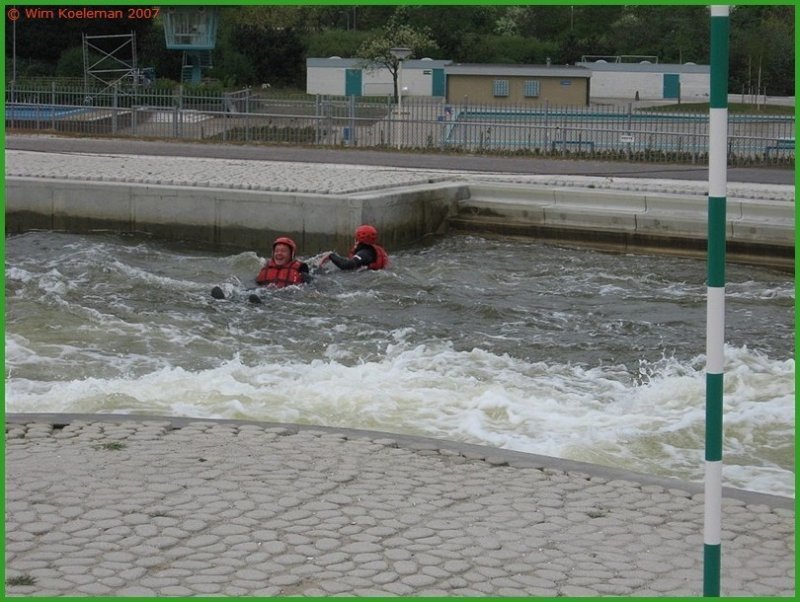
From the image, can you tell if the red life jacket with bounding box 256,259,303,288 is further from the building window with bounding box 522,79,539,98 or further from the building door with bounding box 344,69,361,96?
the building door with bounding box 344,69,361,96

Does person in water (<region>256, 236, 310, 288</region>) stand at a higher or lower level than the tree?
lower

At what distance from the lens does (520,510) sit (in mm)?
7008

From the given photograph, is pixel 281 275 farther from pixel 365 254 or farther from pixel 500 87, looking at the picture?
pixel 500 87

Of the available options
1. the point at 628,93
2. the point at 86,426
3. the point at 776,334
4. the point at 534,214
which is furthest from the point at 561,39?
the point at 86,426

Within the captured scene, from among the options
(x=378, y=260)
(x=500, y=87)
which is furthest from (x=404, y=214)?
(x=500, y=87)

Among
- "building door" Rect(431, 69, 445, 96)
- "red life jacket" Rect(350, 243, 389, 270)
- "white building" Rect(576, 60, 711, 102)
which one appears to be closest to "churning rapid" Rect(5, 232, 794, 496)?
"red life jacket" Rect(350, 243, 389, 270)

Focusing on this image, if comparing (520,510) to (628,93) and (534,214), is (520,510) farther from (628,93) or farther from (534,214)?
(628,93)

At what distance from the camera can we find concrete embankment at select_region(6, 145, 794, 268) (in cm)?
2028

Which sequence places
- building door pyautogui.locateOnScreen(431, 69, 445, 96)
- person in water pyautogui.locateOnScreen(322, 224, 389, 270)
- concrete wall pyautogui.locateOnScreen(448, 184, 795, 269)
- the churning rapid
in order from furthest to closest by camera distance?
1. building door pyautogui.locateOnScreen(431, 69, 445, 96)
2. concrete wall pyautogui.locateOnScreen(448, 184, 795, 269)
3. person in water pyautogui.locateOnScreen(322, 224, 389, 270)
4. the churning rapid

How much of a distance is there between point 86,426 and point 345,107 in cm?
2826

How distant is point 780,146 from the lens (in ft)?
99.2

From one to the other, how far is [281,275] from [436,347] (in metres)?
3.43

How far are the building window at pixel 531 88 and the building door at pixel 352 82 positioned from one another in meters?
9.92

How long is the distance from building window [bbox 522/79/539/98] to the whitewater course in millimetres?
33748
